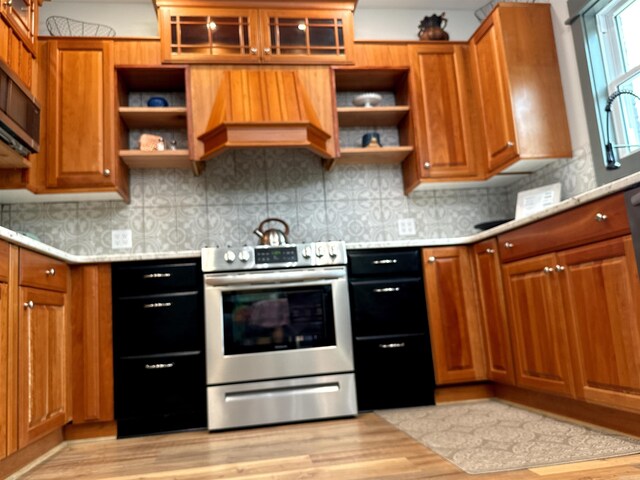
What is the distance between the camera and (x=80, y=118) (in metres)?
2.99

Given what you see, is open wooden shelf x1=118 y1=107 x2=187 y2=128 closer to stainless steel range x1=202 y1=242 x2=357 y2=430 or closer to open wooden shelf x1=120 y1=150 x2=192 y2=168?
open wooden shelf x1=120 y1=150 x2=192 y2=168

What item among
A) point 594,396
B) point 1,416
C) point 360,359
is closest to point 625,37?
point 594,396

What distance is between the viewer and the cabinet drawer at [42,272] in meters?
2.08

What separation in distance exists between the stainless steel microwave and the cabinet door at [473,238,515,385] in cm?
236

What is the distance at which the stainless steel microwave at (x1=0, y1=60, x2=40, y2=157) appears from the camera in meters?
2.26

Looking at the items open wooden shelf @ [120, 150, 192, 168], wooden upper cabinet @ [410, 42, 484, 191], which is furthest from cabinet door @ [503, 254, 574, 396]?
open wooden shelf @ [120, 150, 192, 168]

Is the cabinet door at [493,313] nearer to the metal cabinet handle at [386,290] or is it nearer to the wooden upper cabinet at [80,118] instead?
the metal cabinet handle at [386,290]

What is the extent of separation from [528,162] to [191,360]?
2.12m

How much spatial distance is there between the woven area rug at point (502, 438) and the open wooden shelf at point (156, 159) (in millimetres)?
1845

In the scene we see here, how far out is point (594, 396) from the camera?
2016 millimetres

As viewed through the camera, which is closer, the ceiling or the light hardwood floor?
the light hardwood floor

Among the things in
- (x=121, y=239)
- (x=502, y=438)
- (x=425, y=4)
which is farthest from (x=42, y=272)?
(x=425, y=4)

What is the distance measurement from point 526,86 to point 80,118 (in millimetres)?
2506

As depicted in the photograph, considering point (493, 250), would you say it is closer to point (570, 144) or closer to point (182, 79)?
point (570, 144)
